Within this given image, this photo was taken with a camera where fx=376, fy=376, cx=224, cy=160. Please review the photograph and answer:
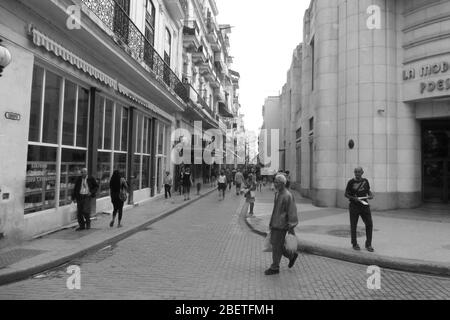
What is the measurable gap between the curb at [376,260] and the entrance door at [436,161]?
958 centimetres

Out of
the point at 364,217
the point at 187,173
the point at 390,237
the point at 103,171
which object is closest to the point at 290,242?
the point at 364,217

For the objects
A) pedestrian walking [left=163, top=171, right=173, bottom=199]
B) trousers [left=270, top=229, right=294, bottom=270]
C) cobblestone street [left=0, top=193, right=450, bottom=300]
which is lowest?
cobblestone street [left=0, top=193, right=450, bottom=300]

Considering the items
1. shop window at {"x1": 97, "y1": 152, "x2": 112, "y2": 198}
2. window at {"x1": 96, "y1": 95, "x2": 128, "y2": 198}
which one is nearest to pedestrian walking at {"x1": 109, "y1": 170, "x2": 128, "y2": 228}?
A: window at {"x1": 96, "y1": 95, "x2": 128, "y2": 198}

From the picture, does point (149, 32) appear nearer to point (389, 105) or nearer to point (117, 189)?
point (117, 189)

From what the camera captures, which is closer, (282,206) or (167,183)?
(282,206)

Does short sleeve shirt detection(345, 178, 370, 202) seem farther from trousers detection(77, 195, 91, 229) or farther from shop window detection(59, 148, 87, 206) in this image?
shop window detection(59, 148, 87, 206)

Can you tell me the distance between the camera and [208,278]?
5812 mm

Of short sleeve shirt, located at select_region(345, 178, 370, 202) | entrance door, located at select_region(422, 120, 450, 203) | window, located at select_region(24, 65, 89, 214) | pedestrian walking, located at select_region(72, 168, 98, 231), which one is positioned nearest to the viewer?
short sleeve shirt, located at select_region(345, 178, 370, 202)

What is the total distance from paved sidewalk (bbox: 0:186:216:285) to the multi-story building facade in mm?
464

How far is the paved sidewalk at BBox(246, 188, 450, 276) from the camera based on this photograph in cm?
685

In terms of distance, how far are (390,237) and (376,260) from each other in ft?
Result: 8.07

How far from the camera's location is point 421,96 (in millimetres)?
A: 13516

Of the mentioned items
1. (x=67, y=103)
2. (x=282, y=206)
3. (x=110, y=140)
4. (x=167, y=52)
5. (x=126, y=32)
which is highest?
(x=167, y=52)

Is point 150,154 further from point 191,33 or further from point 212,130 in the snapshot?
point 212,130
